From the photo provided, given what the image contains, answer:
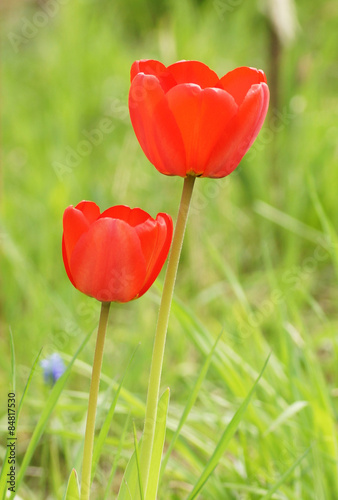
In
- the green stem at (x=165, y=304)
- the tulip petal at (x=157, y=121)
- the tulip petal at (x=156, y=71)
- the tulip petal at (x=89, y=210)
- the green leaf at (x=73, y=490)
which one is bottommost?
the green leaf at (x=73, y=490)

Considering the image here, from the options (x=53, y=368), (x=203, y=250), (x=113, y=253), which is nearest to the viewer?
(x=113, y=253)

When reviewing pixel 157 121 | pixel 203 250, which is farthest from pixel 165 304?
pixel 203 250

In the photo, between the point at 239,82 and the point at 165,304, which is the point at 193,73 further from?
the point at 165,304

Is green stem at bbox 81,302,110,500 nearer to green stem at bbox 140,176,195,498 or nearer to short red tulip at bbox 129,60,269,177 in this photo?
green stem at bbox 140,176,195,498

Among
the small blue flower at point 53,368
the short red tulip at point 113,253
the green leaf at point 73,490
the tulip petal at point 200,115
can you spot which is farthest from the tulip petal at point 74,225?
the small blue flower at point 53,368

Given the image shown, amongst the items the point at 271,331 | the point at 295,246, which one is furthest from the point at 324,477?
the point at 295,246

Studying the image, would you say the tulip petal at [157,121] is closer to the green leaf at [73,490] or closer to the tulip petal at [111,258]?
the tulip petal at [111,258]

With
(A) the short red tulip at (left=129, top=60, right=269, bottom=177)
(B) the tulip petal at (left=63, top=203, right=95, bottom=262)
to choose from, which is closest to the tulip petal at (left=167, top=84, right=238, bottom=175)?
(A) the short red tulip at (left=129, top=60, right=269, bottom=177)

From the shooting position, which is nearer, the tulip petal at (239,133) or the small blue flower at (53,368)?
the tulip petal at (239,133)
